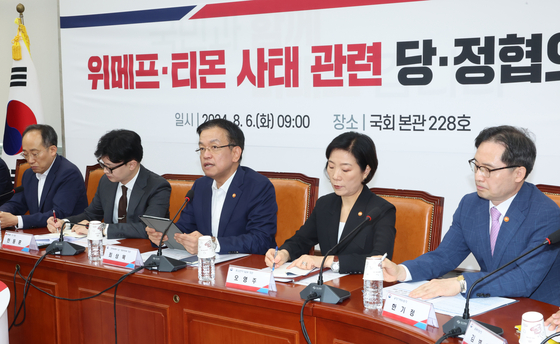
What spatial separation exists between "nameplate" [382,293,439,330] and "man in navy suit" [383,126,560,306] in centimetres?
14

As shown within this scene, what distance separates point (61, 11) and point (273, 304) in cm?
386

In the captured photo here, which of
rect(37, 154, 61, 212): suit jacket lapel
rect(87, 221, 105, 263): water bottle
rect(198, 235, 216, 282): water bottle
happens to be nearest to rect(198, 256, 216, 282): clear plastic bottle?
rect(198, 235, 216, 282): water bottle

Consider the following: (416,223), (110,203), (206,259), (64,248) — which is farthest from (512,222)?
(110,203)

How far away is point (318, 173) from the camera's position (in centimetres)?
365

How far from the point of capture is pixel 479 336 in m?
1.24

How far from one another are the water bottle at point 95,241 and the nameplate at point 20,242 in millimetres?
362

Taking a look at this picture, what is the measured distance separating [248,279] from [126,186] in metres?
1.39

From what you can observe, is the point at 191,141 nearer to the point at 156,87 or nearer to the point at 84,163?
the point at 156,87

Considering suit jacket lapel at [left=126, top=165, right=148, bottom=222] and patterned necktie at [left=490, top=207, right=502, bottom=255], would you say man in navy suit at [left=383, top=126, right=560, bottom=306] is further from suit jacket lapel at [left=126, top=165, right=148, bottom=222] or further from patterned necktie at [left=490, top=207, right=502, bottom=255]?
suit jacket lapel at [left=126, top=165, right=148, bottom=222]

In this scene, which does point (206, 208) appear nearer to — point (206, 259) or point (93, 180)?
point (206, 259)

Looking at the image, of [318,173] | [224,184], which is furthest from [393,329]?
[318,173]

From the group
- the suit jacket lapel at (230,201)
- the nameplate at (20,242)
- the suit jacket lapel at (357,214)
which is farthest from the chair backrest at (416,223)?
the nameplate at (20,242)

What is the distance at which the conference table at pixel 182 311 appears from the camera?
5.03ft

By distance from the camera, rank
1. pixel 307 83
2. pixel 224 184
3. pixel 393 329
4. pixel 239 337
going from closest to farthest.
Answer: pixel 393 329
pixel 239 337
pixel 224 184
pixel 307 83
